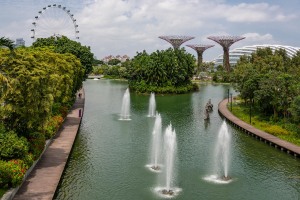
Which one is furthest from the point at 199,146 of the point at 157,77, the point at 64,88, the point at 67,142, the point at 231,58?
the point at 231,58

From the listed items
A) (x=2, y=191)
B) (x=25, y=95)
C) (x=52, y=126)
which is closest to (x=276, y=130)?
(x=52, y=126)

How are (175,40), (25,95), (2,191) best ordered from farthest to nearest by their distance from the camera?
(175,40) → (25,95) → (2,191)

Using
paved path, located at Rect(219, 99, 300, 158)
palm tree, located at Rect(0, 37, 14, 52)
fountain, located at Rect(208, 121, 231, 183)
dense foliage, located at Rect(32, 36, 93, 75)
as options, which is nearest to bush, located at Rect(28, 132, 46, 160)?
palm tree, located at Rect(0, 37, 14, 52)

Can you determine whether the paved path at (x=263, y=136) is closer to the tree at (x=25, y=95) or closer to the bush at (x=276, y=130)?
the bush at (x=276, y=130)

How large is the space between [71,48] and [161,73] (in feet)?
69.1

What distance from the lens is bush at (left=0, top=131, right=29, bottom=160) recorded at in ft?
65.6

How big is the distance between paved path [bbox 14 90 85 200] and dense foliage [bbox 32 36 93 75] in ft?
88.8

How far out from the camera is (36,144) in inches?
949

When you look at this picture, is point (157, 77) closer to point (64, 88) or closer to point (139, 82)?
point (139, 82)

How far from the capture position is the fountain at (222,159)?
76.6 ft

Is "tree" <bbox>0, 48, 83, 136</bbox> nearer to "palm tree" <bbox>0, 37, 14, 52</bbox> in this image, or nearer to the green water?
"palm tree" <bbox>0, 37, 14, 52</bbox>

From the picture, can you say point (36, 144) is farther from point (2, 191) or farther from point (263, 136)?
point (263, 136)

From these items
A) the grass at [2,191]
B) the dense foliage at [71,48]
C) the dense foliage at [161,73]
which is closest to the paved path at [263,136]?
the grass at [2,191]

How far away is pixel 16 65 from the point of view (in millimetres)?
22266
